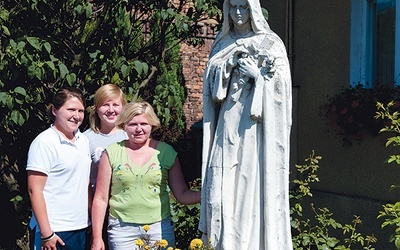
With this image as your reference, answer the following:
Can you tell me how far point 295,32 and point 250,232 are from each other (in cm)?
507

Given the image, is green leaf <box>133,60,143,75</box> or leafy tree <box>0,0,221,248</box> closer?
leafy tree <box>0,0,221,248</box>

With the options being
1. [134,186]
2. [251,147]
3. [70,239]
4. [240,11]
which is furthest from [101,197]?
[240,11]

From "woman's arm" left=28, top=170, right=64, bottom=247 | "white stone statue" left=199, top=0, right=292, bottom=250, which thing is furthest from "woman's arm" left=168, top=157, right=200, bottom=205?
"woman's arm" left=28, top=170, right=64, bottom=247

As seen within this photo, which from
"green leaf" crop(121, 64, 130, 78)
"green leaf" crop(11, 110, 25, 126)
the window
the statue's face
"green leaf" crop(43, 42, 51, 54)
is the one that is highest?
the window

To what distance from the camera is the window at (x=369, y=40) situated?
7828mm

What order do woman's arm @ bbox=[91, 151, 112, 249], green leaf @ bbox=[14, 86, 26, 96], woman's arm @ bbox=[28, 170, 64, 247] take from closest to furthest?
woman's arm @ bbox=[28, 170, 64, 247]
woman's arm @ bbox=[91, 151, 112, 249]
green leaf @ bbox=[14, 86, 26, 96]

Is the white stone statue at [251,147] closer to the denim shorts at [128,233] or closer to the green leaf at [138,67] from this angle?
the denim shorts at [128,233]

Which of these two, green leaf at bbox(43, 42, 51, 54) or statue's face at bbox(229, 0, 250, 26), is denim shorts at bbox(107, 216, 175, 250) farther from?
green leaf at bbox(43, 42, 51, 54)

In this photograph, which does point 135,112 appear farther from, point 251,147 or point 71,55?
point 71,55

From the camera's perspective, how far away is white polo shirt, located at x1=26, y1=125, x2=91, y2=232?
4453mm

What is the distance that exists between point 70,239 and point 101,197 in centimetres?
35

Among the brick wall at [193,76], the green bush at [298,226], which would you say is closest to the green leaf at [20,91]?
the green bush at [298,226]

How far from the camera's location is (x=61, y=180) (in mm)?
4500

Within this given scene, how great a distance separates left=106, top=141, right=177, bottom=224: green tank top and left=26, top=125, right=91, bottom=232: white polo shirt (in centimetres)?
22
